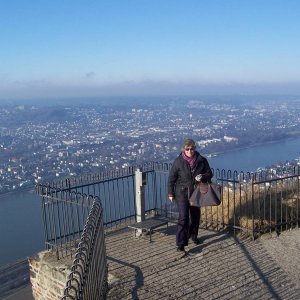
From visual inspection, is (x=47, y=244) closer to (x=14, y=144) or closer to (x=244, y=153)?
(x=244, y=153)

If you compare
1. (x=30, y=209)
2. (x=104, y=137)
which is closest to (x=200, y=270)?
(x=30, y=209)

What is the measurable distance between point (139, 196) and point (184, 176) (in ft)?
6.90

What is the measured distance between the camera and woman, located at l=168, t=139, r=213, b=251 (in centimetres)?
740

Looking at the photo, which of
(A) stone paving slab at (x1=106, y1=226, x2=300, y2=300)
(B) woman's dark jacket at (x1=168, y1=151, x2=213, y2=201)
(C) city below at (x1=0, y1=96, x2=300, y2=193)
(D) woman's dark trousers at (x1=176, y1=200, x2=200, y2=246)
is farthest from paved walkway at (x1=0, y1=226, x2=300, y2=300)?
(C) city below at (x1=0, y1=96, x2=300, y2=193)

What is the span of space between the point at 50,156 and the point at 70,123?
32.5 meters

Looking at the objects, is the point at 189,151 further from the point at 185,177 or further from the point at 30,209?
the point at 30,209

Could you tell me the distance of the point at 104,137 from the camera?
181ft

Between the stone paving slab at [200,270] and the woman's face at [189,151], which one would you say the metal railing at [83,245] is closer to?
the stone paving slab at [200,270]

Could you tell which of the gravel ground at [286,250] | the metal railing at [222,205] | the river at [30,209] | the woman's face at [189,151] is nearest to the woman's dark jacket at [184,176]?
the woman's face at [189,151]

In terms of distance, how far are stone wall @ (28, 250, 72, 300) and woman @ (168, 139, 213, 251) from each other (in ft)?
6.68

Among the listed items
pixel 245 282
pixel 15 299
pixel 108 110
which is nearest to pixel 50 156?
pixel 15 299

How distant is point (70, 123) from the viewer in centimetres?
7412

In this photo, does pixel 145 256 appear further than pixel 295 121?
No

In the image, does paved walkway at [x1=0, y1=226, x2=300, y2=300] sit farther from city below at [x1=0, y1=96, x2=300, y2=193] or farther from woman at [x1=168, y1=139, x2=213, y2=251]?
city below at [x1=0, y1=96, x2=300, y2=193]
